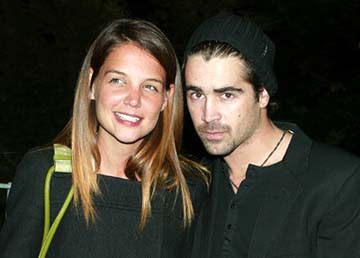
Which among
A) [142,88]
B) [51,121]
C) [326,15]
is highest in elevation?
[326,15]

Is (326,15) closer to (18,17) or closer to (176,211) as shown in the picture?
(18,17)

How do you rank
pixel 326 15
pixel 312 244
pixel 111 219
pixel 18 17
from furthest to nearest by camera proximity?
pixel 18 17 < pixel 326 15 < pixel 111 219 < pixel 312 244

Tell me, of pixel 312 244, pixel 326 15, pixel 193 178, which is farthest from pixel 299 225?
pixel 326 15

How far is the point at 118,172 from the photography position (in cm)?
353

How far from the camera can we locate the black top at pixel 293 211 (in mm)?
2979

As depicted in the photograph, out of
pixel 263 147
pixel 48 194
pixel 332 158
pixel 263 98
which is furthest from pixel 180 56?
pixel 48 194

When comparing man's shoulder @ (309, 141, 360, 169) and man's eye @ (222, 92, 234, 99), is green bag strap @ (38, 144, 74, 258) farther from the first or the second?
man's shoulder @ (309, 141, 360, 169)

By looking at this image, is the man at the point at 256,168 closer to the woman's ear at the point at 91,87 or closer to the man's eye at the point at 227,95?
the man's eye at the point at 227,95

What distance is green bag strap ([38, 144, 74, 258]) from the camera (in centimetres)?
299

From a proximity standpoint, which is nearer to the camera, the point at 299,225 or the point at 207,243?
the point at 299,225

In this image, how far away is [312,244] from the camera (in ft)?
10.0

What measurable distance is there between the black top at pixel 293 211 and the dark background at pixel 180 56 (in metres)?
5.11

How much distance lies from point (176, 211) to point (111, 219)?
1.38 ft

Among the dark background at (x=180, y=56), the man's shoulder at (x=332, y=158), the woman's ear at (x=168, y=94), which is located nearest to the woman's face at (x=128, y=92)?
the woman's ear at (x=168, y=94)
